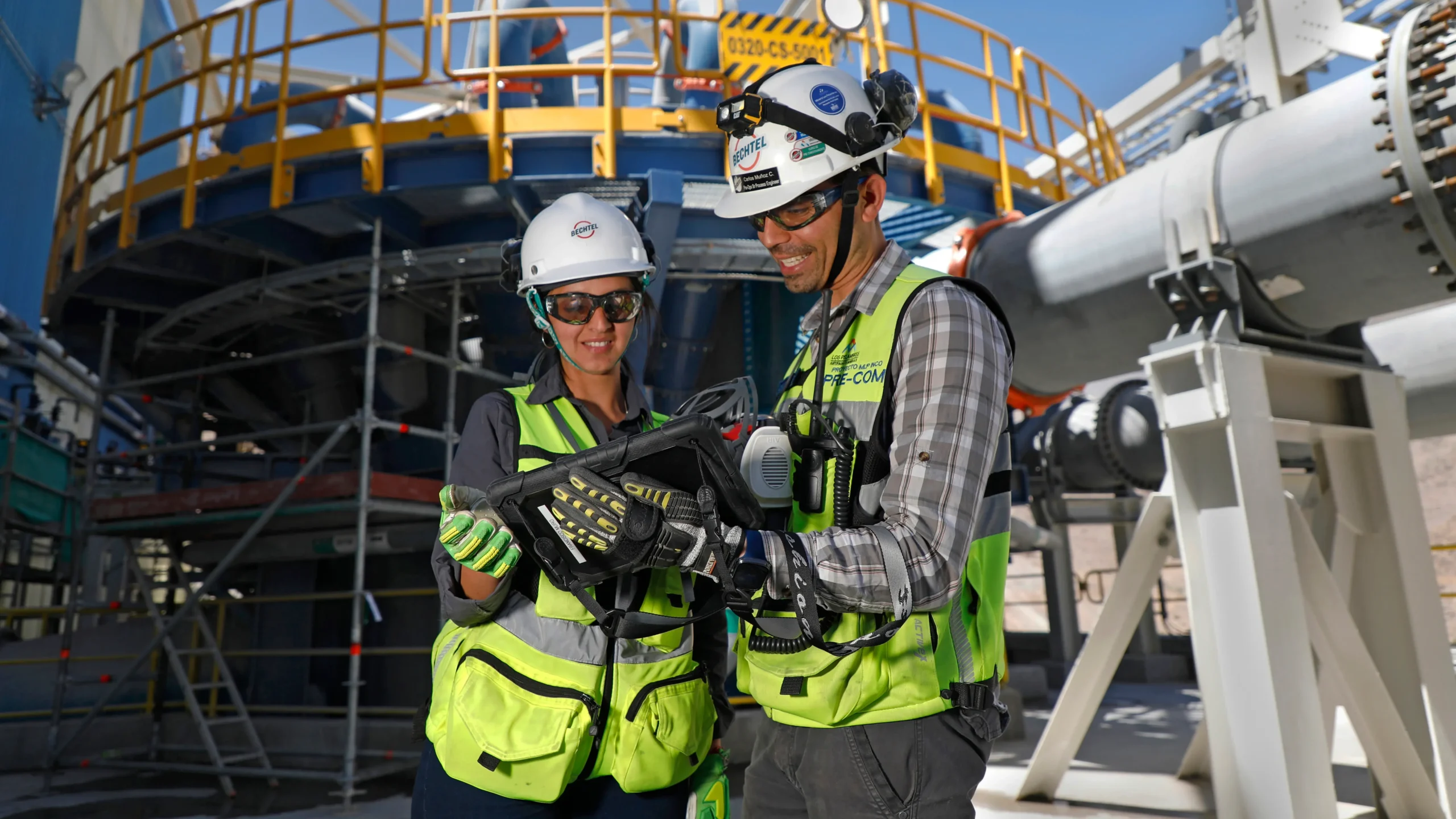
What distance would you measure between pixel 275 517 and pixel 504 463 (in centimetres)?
577

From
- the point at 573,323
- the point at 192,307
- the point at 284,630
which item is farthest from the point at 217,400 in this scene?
the point at 573,323

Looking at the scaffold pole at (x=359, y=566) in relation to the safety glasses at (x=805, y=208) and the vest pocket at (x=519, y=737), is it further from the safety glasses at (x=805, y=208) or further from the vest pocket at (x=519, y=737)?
the safety glasses at (x=805, y=208)

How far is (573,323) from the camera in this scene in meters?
2.19

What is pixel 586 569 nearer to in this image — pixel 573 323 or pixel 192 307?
pixel 573 323

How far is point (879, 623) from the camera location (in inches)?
65.2

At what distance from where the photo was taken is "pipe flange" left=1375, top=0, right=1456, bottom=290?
9.19ft

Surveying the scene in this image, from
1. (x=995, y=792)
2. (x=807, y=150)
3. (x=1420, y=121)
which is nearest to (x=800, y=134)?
(x=807, y=150)

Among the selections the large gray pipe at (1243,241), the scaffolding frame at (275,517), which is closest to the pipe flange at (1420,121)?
the large gray pipe at (1243,241)

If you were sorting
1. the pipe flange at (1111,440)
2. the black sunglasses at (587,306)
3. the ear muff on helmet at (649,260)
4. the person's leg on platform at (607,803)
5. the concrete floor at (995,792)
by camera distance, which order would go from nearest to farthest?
the person's leg on platform at (607,803) < the black sunglasses at (587,306) < the ear muff on helmet at (649,260) < the concrete floor at (995,792) < the pipe flange at (1111,440)

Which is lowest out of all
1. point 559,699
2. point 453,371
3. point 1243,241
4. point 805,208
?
point 559,699

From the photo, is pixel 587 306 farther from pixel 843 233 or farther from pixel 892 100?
pixel 892 100

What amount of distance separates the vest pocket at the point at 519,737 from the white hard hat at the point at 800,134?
108 centimetres

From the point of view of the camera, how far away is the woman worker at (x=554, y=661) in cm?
178

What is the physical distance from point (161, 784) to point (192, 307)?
3874 millimetres
